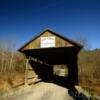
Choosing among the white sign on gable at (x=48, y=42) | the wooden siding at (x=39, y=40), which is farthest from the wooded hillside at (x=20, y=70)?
the white sign on gable at (x=48, y=42)

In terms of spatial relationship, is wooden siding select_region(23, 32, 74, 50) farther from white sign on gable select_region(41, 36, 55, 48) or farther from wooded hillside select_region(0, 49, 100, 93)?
wooded hillside select_region(0, 49, 100, 93)

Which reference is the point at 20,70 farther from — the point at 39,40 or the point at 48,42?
the point at 48,42

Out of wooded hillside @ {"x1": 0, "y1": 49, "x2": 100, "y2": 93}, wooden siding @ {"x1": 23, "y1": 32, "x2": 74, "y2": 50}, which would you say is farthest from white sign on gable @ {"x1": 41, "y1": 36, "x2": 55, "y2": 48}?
wooded hillside @ {"x1": 0, "y1": 49, "x2": 100, "y2": 93}

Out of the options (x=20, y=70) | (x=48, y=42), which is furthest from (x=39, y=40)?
(x=20, y=70)

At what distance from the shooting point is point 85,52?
56.0 metres

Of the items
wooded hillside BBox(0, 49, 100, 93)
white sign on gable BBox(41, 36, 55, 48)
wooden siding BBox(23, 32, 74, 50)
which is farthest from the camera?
wooded hillside BBox(0, 49, 100, 93)

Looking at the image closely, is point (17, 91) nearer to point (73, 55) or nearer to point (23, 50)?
point (23, 50)

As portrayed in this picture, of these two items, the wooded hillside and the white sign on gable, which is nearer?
Result: the white sign on gable

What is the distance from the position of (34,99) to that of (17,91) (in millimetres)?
2737

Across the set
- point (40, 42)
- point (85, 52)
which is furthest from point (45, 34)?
point (85, 52)

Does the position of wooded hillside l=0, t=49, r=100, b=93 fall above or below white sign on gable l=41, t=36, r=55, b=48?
below

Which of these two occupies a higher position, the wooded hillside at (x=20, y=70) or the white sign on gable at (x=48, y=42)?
the white sign on gable at (x=48, y=42)

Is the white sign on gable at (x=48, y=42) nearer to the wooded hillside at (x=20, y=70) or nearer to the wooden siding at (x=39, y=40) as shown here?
the wooden siding at (x=39, y=40)

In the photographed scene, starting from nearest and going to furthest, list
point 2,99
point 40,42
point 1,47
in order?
point 2,99
point 40,42
point 1,47
